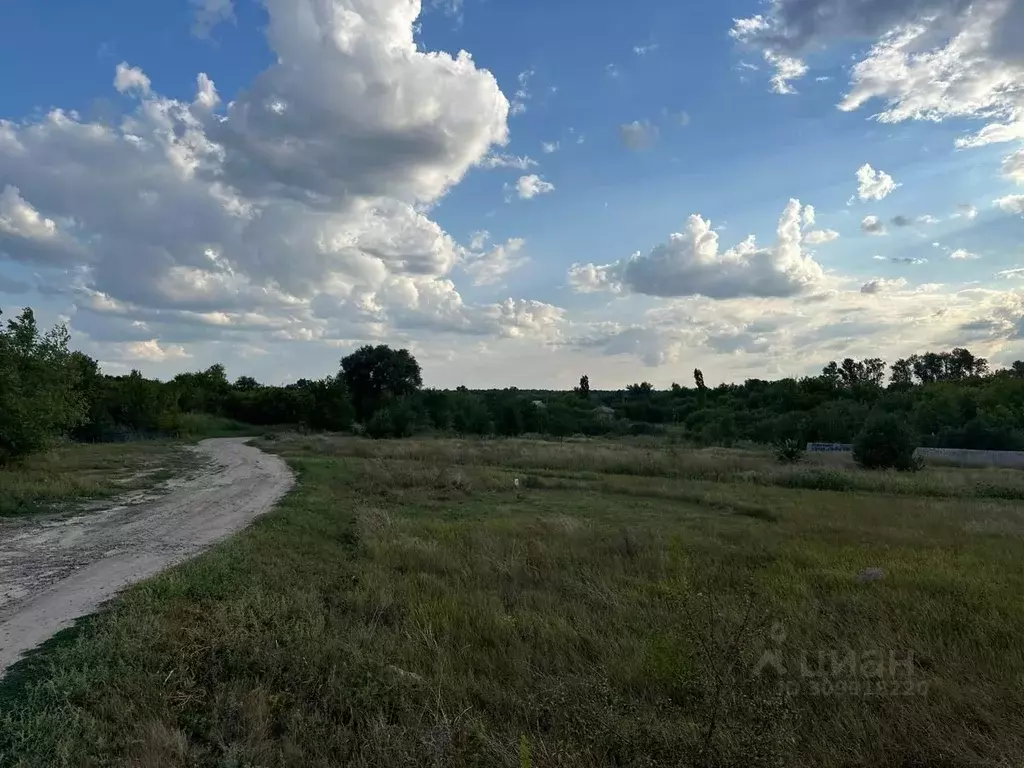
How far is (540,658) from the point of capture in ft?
22.4

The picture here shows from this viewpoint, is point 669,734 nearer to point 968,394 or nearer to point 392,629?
point 392,629

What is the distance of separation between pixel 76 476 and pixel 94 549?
11976 mm

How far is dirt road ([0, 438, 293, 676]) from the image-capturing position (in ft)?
24.5

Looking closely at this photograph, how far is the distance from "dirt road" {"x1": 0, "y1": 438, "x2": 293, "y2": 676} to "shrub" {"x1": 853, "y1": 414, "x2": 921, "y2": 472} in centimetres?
3067

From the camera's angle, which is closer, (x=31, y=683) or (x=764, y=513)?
(x=31, y=683)

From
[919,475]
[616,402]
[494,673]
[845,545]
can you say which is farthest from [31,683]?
[616,402]

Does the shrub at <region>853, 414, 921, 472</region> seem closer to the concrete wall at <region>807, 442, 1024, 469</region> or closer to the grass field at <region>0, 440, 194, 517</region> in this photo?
the concrete wall at <region>807, 442, 1024, 469</region>

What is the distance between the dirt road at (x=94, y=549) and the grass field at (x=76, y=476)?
1556 millimetres

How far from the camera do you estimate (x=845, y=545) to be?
1290 cm

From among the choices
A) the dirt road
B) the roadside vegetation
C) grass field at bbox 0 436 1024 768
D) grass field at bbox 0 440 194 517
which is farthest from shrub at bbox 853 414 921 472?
grass field at bbox 0 440 194 517

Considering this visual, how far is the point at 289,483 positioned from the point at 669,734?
63.9ft

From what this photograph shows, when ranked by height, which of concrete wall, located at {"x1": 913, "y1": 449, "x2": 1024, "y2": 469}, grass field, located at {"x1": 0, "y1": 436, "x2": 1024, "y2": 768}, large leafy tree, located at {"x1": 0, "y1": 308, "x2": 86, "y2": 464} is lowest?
concrete wall, located at {"x1": 913, "y1": 449, "x2": 1024, "y2": 469}

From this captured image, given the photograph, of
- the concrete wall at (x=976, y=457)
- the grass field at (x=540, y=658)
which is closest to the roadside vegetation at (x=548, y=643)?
the grass field at (x=540, y=658)

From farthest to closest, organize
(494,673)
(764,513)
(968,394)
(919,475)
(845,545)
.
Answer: (968,394)
(919,475)
(764,513)
(845,545)
(494,673)
